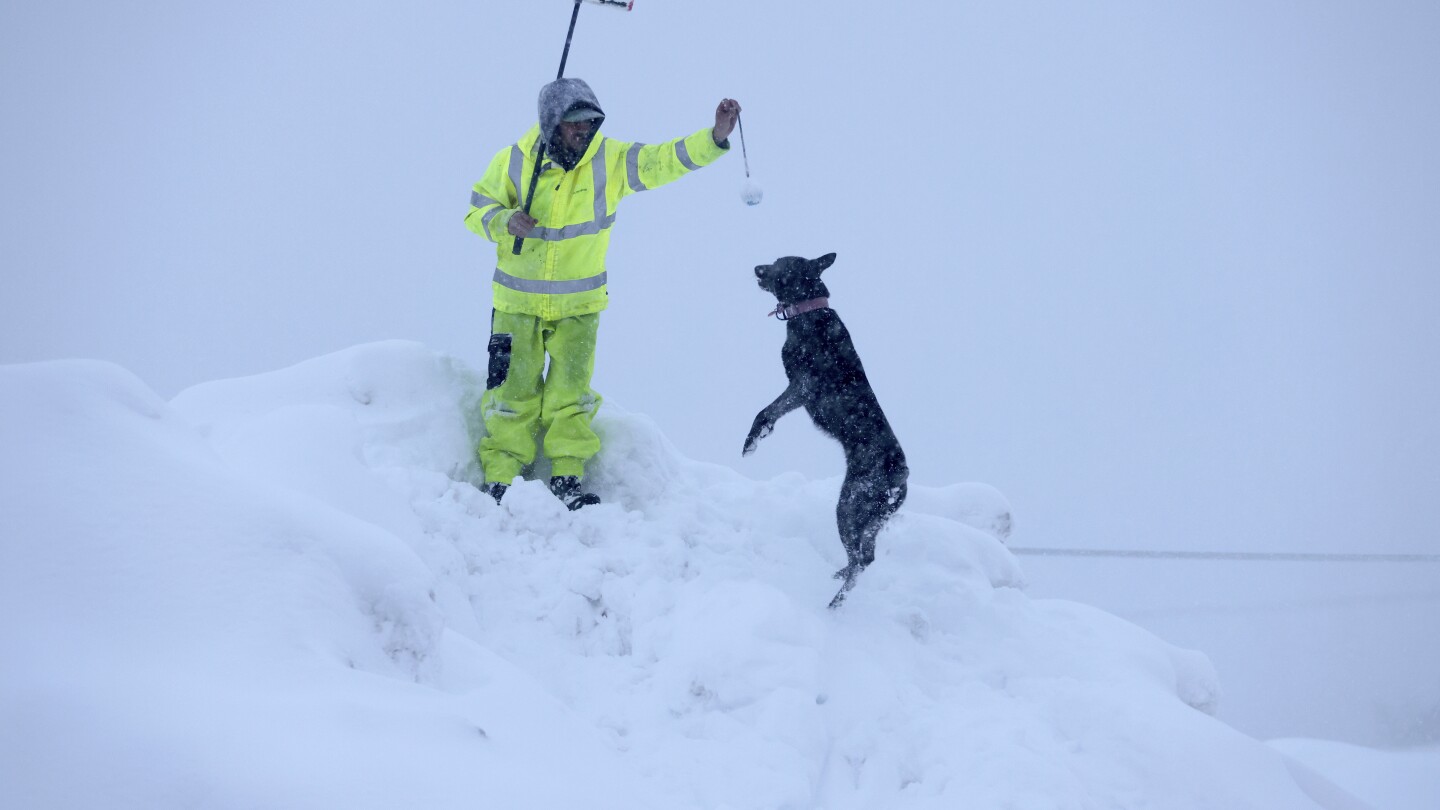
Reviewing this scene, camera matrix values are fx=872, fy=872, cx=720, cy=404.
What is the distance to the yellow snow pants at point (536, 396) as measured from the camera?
3848mm

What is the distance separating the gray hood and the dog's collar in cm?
111

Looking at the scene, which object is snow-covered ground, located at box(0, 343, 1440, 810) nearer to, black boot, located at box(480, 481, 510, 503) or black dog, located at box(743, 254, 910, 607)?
black boot, located at box(480, 481, 510, 503)

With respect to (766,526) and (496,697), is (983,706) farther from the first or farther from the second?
(496,697)

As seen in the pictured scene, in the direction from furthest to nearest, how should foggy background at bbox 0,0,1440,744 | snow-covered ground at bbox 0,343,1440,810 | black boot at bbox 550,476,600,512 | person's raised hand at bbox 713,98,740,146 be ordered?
foggy background at bbox 0,0,1440,744
black boot at bbox 550,476,600,512
person's raised hand at bbox 713,98,740,146
snow-covered ground at bbox 0,343,1440,810

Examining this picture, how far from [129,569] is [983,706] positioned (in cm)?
242

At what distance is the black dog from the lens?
346 centimetres

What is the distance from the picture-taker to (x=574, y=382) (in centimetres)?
394

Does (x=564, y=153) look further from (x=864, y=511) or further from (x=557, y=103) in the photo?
(x=864, y=511)

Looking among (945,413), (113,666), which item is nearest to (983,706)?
(113,666)

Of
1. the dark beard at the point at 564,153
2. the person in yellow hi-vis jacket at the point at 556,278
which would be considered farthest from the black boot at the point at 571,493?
the dark beard at the point at 564,153

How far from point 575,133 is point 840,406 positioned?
5.37ft

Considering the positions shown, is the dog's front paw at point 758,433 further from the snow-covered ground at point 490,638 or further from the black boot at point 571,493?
the black boot at point 571,493

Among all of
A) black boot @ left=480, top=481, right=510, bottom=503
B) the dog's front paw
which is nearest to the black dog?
the dog's front paw

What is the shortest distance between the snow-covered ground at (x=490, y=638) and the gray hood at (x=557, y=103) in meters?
1.29
